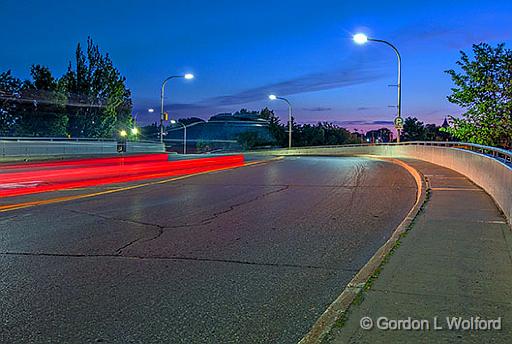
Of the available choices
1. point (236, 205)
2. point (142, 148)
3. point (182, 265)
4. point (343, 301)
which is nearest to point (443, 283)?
point (343, 301)

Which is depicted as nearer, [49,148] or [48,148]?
[48,148]

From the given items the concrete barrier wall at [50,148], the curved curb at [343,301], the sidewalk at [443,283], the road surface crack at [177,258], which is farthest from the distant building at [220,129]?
the curved curb at [343,301]

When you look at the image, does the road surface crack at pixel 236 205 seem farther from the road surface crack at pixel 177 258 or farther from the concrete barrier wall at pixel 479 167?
the concrete barrier wall at pixel 479 167

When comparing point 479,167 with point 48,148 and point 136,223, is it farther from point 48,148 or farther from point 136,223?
point 48,148

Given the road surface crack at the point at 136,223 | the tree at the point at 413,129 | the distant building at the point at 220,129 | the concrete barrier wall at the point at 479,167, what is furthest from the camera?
the distant building at the point at 220,129

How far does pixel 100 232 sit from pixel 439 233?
5.23 meters

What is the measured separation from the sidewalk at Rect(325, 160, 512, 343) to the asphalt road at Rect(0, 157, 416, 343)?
504mm

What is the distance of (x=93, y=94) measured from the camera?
191 feet

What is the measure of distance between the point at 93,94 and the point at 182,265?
5543 cm

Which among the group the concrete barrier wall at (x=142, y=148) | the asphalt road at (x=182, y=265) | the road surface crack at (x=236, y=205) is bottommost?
the asphalt road at (x=182, y=265)

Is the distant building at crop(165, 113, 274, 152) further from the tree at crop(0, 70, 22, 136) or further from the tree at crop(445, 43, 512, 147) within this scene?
the tree at crop(445, 43, 512, 147)

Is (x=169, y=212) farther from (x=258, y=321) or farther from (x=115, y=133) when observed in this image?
(x=115, y=133)

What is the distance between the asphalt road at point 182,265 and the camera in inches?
176

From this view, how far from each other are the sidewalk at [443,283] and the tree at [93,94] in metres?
52.6
